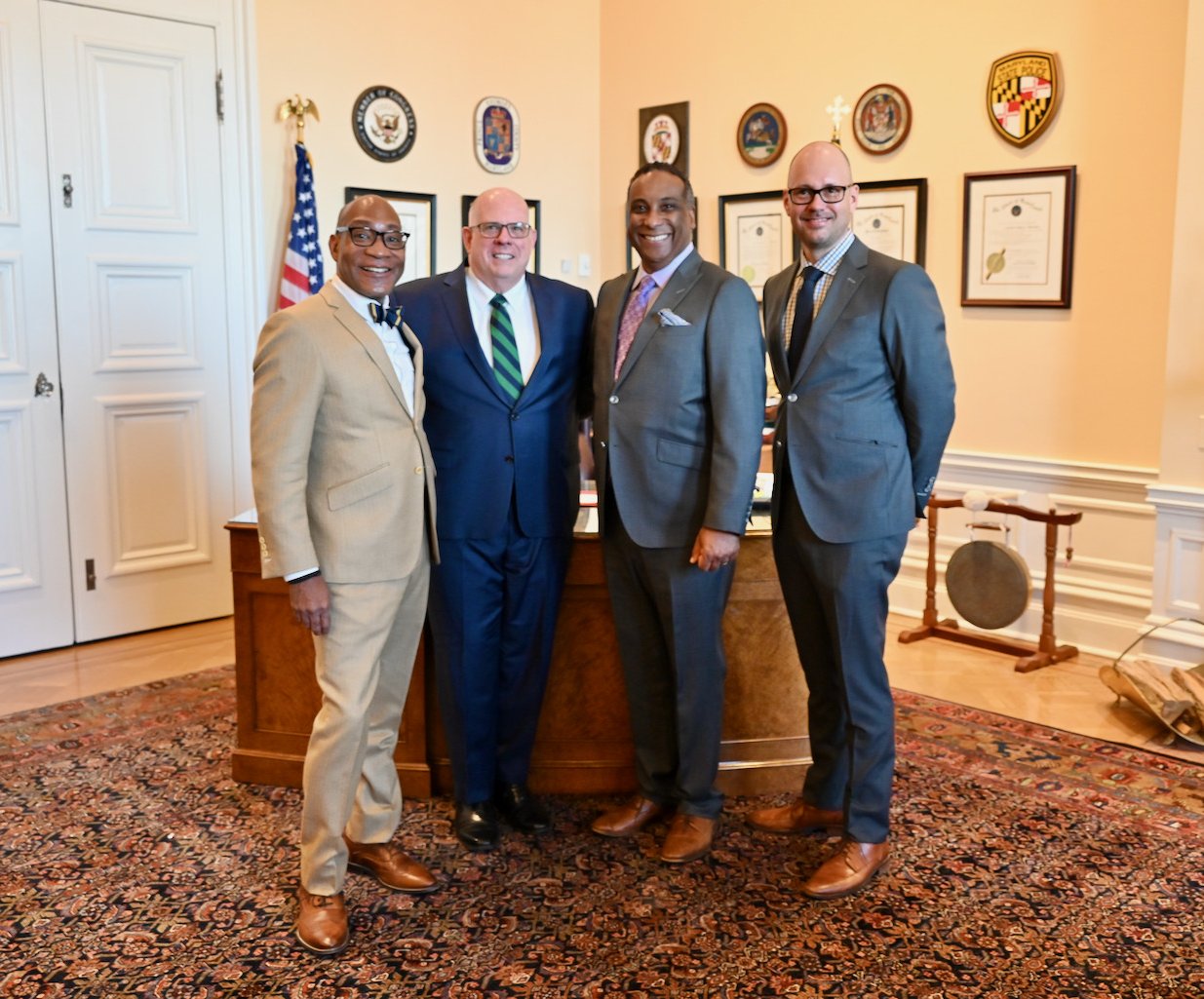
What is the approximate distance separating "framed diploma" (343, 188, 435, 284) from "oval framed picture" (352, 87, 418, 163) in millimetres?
209

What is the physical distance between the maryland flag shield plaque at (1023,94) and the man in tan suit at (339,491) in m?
3.36

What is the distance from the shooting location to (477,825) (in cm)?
321

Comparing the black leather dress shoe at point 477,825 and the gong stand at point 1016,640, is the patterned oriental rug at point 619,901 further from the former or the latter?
the gong stand at point 1016,640

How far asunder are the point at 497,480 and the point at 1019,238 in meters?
3.15

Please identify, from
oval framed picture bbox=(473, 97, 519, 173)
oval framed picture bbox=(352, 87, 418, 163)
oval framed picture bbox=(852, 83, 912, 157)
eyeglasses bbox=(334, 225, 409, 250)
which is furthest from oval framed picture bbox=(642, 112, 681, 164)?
eyeglasses bbox=(334, 225, 409, 250)

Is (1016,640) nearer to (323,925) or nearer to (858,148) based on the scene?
(858,148)

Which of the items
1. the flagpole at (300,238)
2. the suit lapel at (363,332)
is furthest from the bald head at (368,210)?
the flagpole at (300,238)

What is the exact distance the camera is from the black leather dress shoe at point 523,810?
329 centimetres

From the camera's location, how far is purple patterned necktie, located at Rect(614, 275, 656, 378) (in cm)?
301

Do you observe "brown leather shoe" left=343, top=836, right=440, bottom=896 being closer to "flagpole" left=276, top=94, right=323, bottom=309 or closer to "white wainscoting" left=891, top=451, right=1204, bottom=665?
"white wainscoting" left=891, top=451, right=1204, bottom=665

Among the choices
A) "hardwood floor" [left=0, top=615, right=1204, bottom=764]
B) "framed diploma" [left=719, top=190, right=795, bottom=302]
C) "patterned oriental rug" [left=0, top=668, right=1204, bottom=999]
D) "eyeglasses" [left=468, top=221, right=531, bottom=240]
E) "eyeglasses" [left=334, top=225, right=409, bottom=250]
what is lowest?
"patterned oriental rug" [left=0, top=668, right=1204, bottom=999]

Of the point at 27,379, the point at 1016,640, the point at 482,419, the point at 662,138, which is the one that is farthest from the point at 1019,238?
the point at 27,379

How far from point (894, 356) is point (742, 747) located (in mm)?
1321

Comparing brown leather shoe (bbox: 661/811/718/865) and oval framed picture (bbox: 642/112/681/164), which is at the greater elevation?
oval framed picture (bbox: 642/112/681/164)
